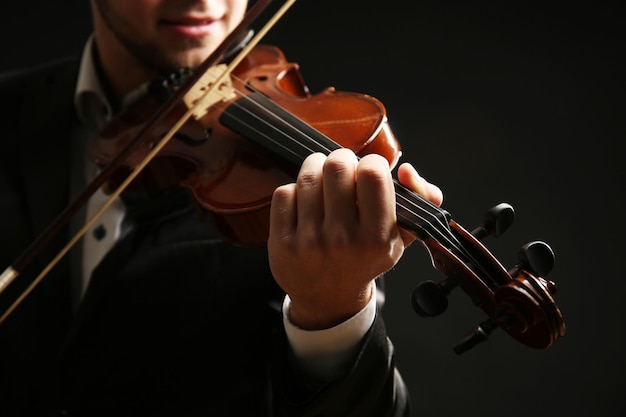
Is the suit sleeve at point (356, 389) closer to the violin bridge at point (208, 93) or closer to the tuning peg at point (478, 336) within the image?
the tuning peg at point (478, 336)

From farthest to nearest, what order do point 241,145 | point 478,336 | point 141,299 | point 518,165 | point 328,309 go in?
1. point 518,165
2. point 141,299
3. point 241,145
4. point 328,309
5. point 478,336

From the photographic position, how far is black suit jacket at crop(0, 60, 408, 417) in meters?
1.00

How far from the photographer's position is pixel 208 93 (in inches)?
37.5

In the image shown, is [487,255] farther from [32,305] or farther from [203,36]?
[32,305]

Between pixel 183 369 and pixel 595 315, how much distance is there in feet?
2.58

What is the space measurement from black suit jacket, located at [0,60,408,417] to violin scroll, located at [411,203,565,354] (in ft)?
1.15

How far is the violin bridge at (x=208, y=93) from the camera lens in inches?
37.1

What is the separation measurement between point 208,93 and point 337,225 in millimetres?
338

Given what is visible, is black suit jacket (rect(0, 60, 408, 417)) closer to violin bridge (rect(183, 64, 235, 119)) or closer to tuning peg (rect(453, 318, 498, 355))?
violin bridge (rect(183, 64, 235, 119))

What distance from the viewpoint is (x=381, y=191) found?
665 mm

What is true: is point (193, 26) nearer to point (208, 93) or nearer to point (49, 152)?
point (208, 93)

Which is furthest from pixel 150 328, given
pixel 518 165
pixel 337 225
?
pixel 518 165

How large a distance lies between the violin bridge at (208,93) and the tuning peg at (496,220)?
359 millimetres

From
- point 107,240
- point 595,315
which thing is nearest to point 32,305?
point 107,240
